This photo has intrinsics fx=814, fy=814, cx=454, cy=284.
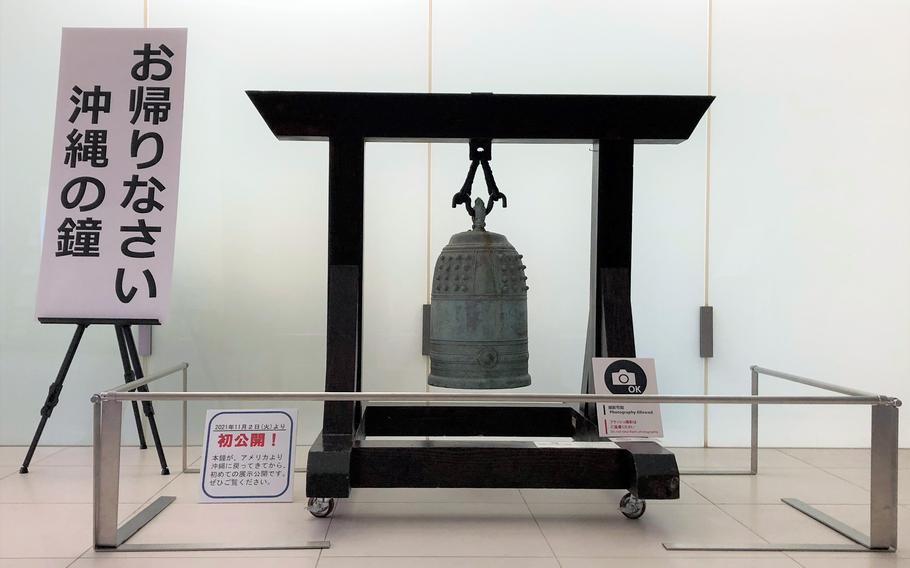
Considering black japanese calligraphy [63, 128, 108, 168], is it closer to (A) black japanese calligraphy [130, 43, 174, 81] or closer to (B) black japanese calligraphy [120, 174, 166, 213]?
(B) black japanese calligraphy [120, 174, 166, 213]

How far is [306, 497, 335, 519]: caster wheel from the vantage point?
249 cm

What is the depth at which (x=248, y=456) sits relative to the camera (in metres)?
2.15

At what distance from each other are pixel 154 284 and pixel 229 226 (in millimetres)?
763

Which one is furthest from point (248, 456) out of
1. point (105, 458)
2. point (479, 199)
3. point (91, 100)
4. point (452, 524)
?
point (91, 100)

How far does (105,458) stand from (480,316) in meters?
1.13

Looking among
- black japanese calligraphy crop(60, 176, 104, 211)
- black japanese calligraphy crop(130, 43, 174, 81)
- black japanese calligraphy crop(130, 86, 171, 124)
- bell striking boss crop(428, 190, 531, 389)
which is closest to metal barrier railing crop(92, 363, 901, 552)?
bell striking boss crop(428, 190, 531, 389)

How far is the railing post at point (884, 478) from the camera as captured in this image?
2.15 m

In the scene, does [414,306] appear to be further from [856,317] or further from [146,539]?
[856,317]

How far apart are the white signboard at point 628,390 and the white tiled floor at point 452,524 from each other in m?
0.30

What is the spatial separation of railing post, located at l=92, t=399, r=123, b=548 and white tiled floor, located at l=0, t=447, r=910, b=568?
0.11 meters

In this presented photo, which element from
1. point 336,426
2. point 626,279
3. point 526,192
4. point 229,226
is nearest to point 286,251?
point 229,226

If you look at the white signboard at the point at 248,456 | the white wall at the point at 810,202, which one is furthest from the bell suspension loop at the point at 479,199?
the white wall at the point at 810,202

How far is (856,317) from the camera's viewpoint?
12.2 feet

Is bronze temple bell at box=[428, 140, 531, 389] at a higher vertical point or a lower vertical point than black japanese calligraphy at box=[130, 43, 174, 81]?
lower
